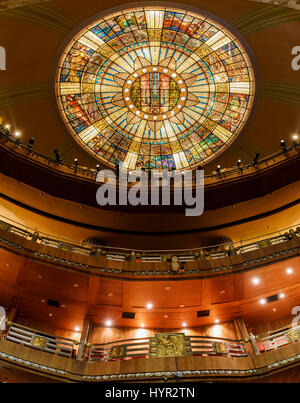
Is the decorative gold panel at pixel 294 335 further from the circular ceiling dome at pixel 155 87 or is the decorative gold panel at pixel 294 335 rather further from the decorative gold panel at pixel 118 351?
the circular ceiling dome at pixel 155 87

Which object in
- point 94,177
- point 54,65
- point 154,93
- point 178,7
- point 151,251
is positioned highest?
point 178,7

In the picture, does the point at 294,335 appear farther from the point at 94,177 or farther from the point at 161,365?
the point at 94,177

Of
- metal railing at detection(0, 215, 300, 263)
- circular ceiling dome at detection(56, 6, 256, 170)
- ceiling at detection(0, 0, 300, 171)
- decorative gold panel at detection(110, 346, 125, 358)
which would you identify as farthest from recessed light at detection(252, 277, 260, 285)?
circular ceiling dome at detection(56, 6, 256, 170)

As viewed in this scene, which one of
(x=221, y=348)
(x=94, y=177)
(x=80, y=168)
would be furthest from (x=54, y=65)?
(x=221, y=348)

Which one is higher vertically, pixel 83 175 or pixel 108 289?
pixel 83 175

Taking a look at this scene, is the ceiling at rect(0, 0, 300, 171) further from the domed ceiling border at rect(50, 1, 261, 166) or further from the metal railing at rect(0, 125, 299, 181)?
the metal railing at rect(0, 125, 299, 181)

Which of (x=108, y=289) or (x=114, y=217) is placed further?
(x=114, y=217)

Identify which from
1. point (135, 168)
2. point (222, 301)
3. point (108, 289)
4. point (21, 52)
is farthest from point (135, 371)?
point (21, 52)

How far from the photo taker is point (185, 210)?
19391 mm

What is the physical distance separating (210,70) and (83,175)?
10.1 m

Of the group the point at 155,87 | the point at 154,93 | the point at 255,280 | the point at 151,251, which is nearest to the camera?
the point at 255,280

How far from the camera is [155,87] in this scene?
22859 millimetres
